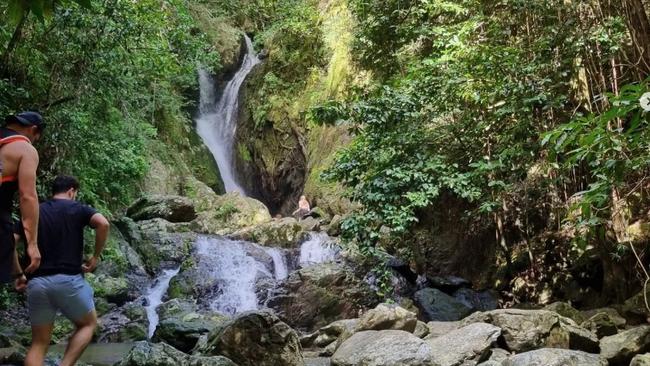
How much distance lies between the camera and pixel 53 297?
10.6 feet

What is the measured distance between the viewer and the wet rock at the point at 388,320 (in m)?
7.06

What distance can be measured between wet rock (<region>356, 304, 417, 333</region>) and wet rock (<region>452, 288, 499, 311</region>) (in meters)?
2.52

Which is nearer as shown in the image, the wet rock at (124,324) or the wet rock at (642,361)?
the wet rock at (642,361)

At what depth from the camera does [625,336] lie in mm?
5973

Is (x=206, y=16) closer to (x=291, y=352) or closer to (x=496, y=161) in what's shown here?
(x=496, y=161)

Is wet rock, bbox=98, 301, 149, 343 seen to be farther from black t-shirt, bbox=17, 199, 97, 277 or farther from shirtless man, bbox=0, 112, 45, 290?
shirtless man, bbox=0, 112, 45, 290

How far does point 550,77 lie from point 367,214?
336 centimetres

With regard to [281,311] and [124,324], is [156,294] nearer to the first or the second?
[124,324]

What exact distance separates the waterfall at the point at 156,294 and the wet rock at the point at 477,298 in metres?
5.42

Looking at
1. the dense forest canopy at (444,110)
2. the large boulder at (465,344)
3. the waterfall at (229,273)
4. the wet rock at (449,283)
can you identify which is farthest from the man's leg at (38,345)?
the wet rock at (449,283)

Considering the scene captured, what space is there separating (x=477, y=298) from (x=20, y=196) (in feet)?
27.1

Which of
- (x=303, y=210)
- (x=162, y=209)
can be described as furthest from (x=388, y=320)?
(x=162, y=209)

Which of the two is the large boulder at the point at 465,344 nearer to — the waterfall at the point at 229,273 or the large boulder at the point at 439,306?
the large boulder at the point at 439,306

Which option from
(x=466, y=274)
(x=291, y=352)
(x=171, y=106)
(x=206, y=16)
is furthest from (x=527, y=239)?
(x=206, y=16)
